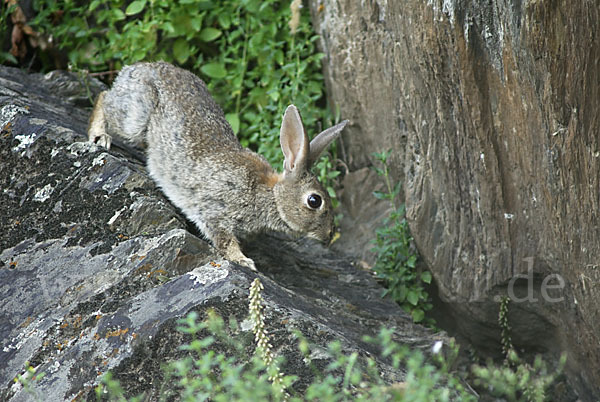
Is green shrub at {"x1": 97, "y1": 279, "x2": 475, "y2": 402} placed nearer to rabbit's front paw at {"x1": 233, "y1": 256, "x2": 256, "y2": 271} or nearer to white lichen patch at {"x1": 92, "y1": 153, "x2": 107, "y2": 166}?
rabbit's front paw at {"x1": 233, "y1": 256, "x2": 256, "y2": 271}

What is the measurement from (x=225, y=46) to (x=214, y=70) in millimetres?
472

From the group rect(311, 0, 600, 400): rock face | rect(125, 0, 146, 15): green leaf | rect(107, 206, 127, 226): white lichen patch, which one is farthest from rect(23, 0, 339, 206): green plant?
rect(107, 206, 127, 226): white lichen patch

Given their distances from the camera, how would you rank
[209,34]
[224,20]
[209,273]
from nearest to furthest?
1. [209,273]
2. [224,20]
3. [209,34]

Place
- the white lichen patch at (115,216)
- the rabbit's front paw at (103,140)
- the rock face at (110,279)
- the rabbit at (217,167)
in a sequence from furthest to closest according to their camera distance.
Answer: the rabbit's front paw at (103,140) → the rabbit at (217,167) → the white lichen patch at (115,216) → the rock face at (110,279)

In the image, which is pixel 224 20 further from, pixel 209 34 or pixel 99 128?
pixel 99 128

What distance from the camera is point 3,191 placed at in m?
4.87

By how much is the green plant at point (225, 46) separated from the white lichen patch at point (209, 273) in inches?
115

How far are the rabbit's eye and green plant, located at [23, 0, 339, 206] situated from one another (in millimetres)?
1620

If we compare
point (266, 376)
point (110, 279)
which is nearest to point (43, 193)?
point (110, 279)

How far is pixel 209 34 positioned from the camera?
745cm

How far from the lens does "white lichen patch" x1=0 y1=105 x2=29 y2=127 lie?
5.26 metres

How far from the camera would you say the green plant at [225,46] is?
7.16 meters

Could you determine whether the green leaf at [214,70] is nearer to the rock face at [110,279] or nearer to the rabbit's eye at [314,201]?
the rock face at [110,279]

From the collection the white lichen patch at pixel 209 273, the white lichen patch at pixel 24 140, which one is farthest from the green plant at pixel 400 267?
the white lichen patch at pixel 24 140
